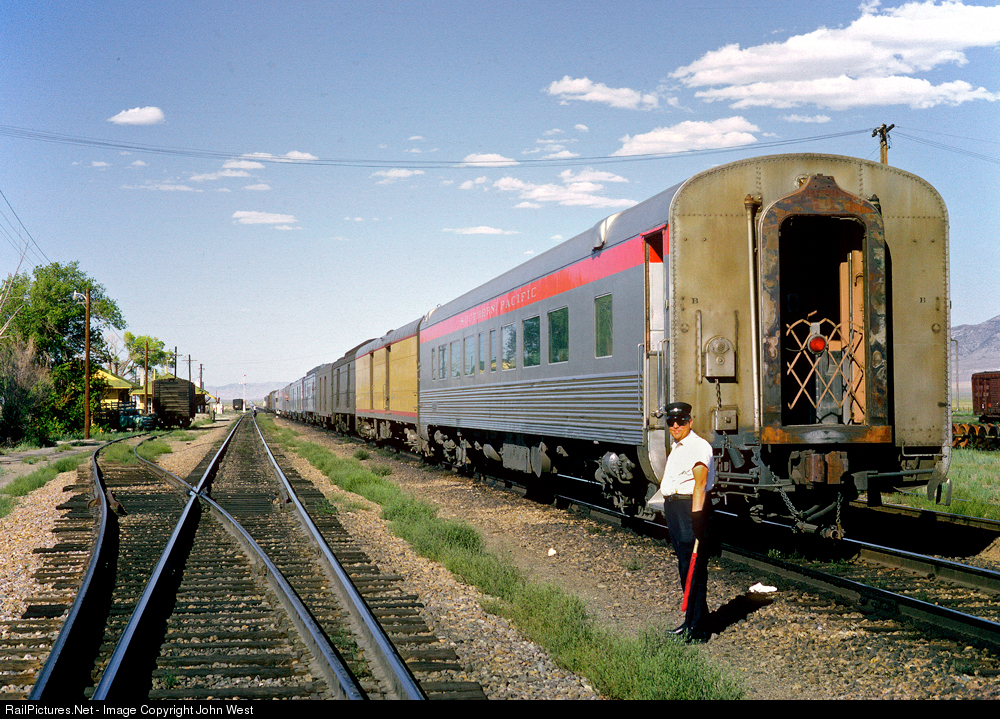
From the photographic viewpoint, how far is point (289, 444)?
33.3 meters

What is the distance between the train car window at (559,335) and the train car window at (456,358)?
5641mm

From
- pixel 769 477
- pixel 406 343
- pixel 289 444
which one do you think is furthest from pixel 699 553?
pixel 289 444

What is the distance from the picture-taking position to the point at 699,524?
6.03m

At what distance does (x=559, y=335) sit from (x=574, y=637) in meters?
6.29

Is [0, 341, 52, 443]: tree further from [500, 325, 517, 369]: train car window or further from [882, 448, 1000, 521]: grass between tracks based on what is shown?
[882, 448, 1000, 521]: grass between tracks

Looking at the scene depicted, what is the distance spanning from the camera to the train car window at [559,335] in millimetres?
11517

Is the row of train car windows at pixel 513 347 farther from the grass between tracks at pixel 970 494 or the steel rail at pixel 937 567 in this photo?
the grass between tracks at pixel 970 494

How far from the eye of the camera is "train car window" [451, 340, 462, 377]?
17.6 meters

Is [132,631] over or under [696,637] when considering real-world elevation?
over

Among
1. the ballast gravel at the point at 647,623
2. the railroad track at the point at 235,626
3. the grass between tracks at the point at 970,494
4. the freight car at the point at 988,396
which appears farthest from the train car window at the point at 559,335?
the freight car at the point at 988,396

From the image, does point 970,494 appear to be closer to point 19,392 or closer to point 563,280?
point 563,280

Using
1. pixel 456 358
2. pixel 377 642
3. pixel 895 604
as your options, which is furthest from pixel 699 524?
pixel 456 358

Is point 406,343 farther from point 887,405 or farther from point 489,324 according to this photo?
point 887,405

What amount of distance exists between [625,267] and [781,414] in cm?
246
